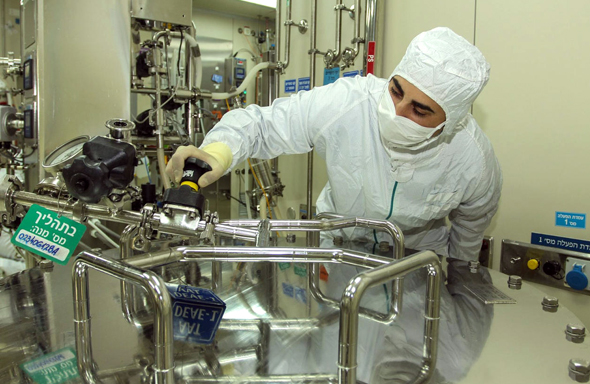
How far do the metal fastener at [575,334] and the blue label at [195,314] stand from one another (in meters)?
0.58

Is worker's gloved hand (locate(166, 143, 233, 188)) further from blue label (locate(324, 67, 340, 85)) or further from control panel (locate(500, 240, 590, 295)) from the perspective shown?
blue label (locate(324, 67, 340, 85))

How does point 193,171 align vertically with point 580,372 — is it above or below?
above

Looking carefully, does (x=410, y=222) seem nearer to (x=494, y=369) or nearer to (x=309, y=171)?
(x=494, y=369)

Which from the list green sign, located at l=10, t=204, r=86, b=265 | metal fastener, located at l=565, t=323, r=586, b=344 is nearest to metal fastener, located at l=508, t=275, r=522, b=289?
metal fastener, located at l=565, t=323, r=586, b=344

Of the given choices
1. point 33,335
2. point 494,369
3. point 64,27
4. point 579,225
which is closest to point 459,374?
point 494,369

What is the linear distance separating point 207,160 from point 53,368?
1.49 ft

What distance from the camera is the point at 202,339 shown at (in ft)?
1.98

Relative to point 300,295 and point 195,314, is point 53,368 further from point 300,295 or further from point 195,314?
point 300,295

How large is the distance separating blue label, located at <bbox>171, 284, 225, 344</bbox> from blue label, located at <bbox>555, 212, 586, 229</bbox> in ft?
3.44

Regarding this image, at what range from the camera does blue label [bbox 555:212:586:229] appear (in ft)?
3.88

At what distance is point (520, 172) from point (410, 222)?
374 millimetres

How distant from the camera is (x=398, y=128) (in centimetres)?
109

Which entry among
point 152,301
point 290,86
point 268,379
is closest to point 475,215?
point 268,379

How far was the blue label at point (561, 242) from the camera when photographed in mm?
1182
